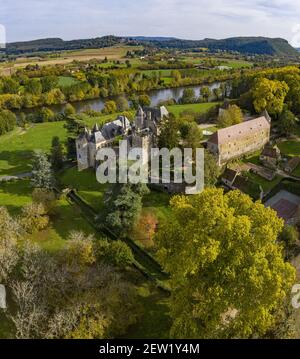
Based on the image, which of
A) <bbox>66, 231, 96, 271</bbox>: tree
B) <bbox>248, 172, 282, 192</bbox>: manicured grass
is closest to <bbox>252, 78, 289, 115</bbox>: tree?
<bbox>248, 172, 282, 192</bbox>: manicured grass

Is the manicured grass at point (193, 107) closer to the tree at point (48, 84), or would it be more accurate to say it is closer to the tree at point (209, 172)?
the tree at point (48, 84)

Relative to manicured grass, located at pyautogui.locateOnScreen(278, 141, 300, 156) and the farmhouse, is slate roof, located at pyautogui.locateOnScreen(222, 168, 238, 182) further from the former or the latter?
manicured grass, located at pyautogui.locateOnScreen(278, 141, 300, 156)

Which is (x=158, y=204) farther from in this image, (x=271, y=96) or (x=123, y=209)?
(x=271, y=96)

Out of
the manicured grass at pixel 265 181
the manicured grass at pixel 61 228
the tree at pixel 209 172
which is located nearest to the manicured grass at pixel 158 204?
the tree at pixel 209 172

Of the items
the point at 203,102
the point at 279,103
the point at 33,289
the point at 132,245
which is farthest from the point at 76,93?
the point at 33,289

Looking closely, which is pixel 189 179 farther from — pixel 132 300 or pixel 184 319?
pixel 184 319

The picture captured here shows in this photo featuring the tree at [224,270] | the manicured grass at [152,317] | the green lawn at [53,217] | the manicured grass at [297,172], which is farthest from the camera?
the manicured grass at [297,172]
